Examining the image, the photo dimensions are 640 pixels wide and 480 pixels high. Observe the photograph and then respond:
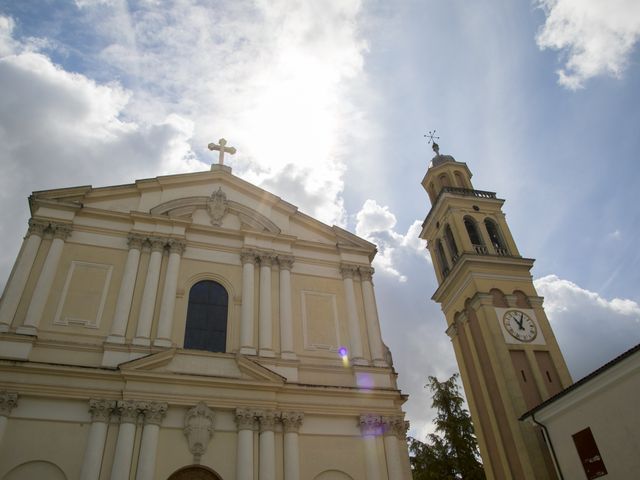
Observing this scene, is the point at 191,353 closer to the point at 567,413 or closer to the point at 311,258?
the point at 311,258

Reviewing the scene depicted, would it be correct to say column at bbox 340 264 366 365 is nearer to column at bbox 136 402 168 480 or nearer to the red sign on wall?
column at bbox 136 402 168 480

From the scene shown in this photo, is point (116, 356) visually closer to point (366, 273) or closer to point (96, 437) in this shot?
point (96, 437)

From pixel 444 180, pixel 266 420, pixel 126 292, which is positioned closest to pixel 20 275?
pixel 126 292

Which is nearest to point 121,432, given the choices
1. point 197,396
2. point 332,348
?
point 197,396

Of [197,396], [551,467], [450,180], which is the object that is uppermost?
[450,180]

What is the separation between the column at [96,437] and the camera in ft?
38.4

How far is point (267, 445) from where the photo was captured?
1320cm

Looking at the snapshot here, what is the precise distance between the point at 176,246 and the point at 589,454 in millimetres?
13375

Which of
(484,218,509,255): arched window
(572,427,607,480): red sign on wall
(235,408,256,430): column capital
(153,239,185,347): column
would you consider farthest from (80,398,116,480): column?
(484,218,509,255): arched window

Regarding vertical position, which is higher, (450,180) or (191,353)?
(450,180)

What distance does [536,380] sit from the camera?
18625 mm

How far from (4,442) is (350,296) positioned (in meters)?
10.4

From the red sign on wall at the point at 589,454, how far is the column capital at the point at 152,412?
1122 cm

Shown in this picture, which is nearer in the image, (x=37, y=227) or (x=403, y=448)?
(x=403, y=448)
